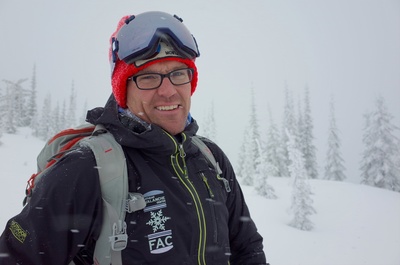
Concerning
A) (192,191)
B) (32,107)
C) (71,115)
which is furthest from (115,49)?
(32,107)

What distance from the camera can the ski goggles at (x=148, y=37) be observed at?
246 centimetres

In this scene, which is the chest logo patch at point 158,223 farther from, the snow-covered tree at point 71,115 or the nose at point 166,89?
the snow-covered tree at point 71,115

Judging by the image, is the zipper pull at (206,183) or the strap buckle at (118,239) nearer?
the strap buckle at (118,239)

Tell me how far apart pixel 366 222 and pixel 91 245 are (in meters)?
24.4

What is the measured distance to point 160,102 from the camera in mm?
2498

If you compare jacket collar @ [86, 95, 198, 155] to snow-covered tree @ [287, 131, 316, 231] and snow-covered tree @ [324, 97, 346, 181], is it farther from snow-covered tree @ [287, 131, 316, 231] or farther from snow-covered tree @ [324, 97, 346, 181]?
snow-covered tree @ [324, 97, 346, 181]

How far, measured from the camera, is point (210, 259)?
2287 mm

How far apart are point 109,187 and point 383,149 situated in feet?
128

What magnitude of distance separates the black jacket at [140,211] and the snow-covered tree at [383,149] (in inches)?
1488

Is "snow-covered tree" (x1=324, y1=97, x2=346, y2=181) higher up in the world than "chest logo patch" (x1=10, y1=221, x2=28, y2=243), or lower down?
lower down

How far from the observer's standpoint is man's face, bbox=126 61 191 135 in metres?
2.49

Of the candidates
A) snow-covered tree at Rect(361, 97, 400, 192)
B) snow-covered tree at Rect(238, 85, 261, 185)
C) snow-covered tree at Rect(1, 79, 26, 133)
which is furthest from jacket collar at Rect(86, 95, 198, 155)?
snow-covered tree at Rect(361, 97, 400, 192)

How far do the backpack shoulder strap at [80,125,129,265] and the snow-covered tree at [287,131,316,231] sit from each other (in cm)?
1973

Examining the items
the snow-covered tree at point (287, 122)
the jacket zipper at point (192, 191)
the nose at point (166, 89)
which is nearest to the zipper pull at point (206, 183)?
the jacket zipper at point (192, 191)
